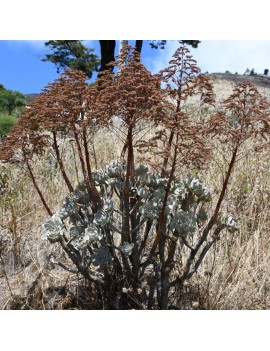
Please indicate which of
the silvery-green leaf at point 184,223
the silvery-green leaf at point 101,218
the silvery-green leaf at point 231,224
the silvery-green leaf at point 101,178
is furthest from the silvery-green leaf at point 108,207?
the silvery-green leaf at point 231,224

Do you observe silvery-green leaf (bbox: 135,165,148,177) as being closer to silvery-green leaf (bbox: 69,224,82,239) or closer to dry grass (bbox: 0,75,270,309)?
silvery-green leaf (bbox: 69,224,82,239)

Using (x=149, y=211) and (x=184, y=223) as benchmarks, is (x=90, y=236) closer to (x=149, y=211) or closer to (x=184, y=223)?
(x=149, y=211)

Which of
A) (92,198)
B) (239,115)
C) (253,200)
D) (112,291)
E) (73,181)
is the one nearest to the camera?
(239,115)

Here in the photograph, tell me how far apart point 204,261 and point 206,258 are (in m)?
0.02

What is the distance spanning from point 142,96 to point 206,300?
1165 mm

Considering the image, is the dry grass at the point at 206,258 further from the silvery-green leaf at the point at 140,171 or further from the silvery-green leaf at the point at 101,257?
the silvery-green leaf at the point at 140,171

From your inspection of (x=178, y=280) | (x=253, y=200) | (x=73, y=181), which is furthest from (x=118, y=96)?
(x=73, y=181)

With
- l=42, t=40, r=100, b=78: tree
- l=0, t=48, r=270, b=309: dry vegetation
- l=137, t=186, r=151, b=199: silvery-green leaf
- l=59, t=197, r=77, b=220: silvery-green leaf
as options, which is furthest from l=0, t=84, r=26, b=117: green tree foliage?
l=137, t=186, r=151, b=199: silvery-green leaf

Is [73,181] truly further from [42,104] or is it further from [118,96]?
[118,96]

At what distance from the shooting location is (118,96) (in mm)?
1646

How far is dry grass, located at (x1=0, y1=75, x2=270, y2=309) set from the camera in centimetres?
235

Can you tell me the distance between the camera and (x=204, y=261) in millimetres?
2615

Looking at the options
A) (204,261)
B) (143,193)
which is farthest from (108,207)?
(204,261)

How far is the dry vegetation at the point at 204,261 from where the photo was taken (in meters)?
2.34
